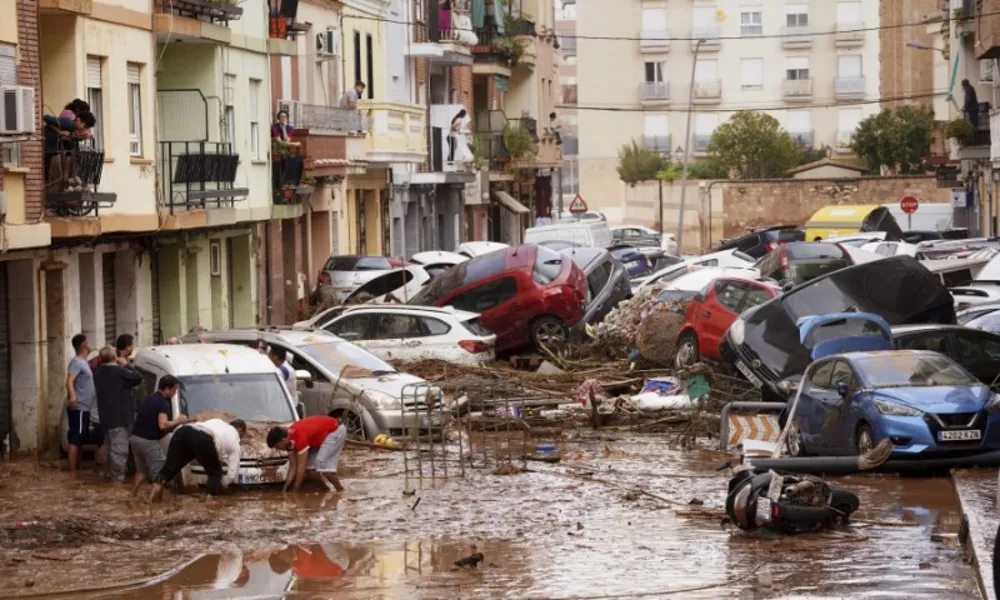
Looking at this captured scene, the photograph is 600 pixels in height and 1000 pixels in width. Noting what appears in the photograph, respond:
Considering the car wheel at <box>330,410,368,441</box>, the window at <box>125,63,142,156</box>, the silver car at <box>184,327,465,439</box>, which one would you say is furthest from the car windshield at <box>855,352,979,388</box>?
the window at <box>125,63,142,156</box>

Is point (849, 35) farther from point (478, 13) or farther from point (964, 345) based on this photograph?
point (964, 345)

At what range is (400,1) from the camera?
54.6 meters

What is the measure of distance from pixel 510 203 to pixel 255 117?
37863 millimetres

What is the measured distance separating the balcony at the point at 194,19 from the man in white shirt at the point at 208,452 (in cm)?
1036

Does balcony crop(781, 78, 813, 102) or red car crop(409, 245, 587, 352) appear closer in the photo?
red car crop(409, 245, 587, 352)

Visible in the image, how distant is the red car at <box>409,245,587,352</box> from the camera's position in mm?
33219

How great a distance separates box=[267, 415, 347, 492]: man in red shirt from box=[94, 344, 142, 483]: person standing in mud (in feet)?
7.63

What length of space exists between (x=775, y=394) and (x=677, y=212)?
69228 millimetres

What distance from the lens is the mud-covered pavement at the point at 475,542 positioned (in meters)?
14.1

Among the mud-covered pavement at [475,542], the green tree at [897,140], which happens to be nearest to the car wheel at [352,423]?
the mud-covered pavement at [475,542]

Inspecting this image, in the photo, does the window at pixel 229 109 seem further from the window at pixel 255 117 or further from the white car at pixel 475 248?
the white car at pixel 475 248

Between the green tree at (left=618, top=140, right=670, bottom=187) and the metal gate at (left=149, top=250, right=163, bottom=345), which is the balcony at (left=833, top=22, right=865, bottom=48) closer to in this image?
the green tree at (left=618, top=140, right=670, bottom=187)

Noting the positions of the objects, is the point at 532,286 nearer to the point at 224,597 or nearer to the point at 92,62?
the point at 92,62

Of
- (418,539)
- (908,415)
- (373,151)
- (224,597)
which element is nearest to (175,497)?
(418,539)
